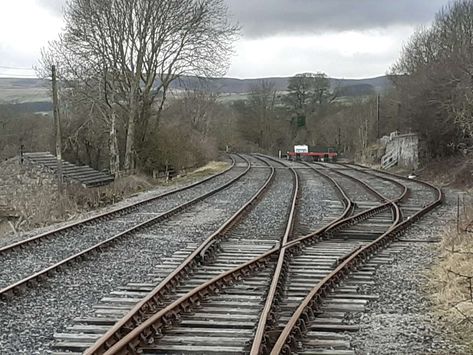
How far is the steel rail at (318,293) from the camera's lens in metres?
6.62

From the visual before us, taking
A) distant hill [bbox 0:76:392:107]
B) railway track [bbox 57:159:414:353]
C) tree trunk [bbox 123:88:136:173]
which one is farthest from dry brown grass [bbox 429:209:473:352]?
distant hill [bbox 0:76:392:107]

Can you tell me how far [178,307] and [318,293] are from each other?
79.8 inches

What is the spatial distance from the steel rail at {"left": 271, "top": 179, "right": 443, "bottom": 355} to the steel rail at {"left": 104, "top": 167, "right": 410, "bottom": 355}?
1334 millimetres

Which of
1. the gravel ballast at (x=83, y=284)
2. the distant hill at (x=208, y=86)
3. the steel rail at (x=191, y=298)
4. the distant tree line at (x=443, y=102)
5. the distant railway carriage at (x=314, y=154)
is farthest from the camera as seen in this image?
the distant railway carriage at (x=314, y=154)

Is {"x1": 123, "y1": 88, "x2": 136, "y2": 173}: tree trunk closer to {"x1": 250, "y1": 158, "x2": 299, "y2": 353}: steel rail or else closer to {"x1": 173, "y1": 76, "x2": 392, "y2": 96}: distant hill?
{"x1": 173, "y1": 76, "x2": 392, "y2": 96}: distant hill

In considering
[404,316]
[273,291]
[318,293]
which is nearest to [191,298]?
[273,291]

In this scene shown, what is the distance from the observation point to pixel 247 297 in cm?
878

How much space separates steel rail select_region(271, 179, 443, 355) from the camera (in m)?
6.62

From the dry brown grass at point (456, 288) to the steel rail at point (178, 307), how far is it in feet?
9.10

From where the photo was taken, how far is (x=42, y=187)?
2778 centimetres

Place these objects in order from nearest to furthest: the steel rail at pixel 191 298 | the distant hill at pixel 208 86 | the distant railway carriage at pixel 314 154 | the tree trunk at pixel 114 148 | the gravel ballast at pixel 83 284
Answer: the steel rail at pixel 191 298, the gravel ballast at pixel 83 284, the tree trunk at pixel 114 148, the distant hill at pixel 208 86, the distant railway carriage at pixel 314 154

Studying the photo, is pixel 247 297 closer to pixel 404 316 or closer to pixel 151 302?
pixel 151 302

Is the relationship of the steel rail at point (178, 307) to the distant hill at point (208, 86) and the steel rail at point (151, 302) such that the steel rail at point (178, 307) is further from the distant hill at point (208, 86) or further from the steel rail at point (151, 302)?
the distant hill at point (208, 86)

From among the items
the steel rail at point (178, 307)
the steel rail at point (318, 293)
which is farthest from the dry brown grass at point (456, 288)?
the steel rail at point (178, 307)
